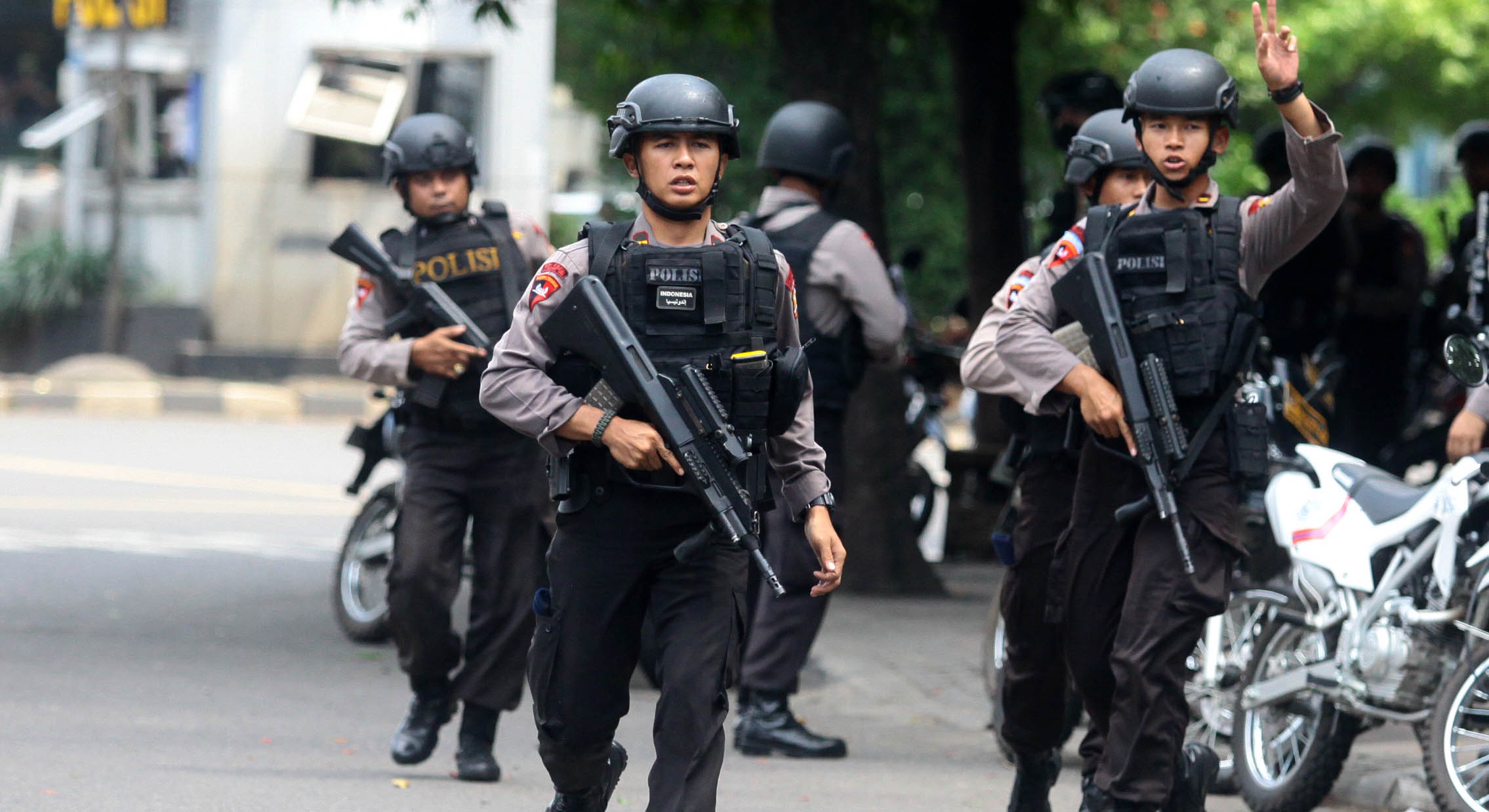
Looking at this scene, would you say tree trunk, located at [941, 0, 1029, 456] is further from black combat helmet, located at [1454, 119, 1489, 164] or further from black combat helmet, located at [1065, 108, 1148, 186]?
black combat helmet, located at [1065, 108, 1148, 186]

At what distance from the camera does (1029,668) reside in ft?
16.8

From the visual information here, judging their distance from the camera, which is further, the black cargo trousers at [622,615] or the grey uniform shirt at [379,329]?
the grey uniform shirt at [379,329]

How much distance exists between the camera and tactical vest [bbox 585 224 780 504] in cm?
426

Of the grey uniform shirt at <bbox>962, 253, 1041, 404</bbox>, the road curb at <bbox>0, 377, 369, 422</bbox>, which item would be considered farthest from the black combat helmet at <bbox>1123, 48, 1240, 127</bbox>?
the road curb at <bbox>0, 377, 369, 422</bbox>

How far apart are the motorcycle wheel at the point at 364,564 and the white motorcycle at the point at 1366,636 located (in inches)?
149

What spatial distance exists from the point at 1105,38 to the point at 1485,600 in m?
18.4

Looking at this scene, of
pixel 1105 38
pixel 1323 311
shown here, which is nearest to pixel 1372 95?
pixel 1105 38

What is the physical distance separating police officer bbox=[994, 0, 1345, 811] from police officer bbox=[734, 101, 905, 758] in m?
1.70

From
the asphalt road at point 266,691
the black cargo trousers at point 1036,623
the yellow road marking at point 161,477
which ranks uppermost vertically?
the black cargo trousers at point 1036,623

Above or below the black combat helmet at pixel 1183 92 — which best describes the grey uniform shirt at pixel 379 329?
below

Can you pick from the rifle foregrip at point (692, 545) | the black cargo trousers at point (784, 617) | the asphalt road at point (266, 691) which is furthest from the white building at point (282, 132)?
the rifle foregrip at point (692, 545)

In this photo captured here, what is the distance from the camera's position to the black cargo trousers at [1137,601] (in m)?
4.61

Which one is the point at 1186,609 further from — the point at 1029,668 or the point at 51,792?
the point at 51,792

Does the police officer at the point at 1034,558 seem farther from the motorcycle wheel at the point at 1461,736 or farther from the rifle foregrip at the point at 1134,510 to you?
the motorcycle wheel at the point at 1461,736
